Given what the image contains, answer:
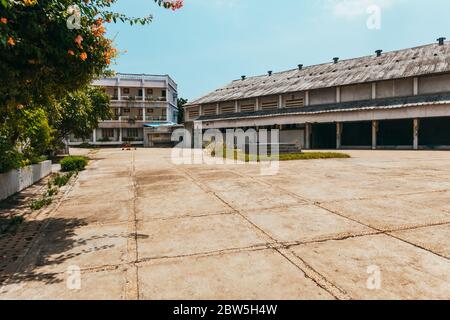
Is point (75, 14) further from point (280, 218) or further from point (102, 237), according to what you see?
point (280, 218)

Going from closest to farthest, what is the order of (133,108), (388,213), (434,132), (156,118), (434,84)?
1. (388,213)
2. (434,84)
3. (434,132)
4. (133,108)
5. (156,118)

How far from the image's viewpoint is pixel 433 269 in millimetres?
3057

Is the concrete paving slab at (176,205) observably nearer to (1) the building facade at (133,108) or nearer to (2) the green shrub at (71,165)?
(2) the green shrub at (71,165)

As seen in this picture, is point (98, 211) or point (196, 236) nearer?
point (196, 236)

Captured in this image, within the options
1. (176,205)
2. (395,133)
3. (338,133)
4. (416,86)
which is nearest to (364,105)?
(338,133)

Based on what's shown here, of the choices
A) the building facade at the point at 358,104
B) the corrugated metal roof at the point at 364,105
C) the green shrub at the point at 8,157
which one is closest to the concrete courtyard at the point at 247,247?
the green shrub at the point at 8,157

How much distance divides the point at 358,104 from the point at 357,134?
11.5ft

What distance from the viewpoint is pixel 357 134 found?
97.5ft

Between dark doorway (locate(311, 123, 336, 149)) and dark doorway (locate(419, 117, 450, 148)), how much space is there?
7.72 m

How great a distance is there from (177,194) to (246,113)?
1163 inches

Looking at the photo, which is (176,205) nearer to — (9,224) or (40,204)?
(9,224)

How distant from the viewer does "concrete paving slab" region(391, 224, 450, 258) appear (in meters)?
3.56

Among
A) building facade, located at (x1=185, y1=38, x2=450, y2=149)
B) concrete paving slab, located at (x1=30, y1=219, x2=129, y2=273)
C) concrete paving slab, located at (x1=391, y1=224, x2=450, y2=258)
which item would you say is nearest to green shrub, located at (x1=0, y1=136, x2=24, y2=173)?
concrete paving slab, located at (x1=30, y1=219, x2=129, y2=273)

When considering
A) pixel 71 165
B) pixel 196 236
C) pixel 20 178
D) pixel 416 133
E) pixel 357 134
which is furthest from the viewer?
pixel 357 134
